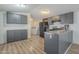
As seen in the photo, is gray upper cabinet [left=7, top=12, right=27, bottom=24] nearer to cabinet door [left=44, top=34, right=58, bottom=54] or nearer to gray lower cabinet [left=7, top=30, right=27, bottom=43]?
gray lower cabinet [left=7, top=30, right=27, bottom=43]

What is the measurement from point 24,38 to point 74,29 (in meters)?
2.24

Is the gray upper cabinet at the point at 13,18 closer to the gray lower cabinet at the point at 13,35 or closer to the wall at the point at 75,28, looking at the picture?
the gray lower cabinet at the point at 13,35

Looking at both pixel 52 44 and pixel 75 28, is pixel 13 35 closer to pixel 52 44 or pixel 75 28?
pixel 52 44

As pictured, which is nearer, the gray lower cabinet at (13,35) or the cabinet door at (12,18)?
the cabinet door at (12,18)

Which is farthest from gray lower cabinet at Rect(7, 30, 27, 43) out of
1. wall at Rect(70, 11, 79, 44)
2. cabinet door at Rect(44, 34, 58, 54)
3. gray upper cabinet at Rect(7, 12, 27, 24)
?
wall at Rect(70, 11, 79, 44)

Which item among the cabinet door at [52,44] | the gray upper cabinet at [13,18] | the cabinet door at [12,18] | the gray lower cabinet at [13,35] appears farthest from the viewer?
the gray lower cabinet at [13,35]

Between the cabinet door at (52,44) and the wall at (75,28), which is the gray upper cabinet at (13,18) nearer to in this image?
the cabinet door at (52,44)

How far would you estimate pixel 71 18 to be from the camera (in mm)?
4160

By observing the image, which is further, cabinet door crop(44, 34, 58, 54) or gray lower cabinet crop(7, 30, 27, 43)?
gray lower cabinet crop(7, 30, 27, 43)

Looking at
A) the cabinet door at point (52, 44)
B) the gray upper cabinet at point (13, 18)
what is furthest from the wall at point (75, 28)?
the gray upper cabinet at point (13, 18)

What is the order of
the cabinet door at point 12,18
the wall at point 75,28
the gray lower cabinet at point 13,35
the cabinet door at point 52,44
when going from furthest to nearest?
the wall at point 75,28, the gray lower cabinet at point 13,35, the cabinet door at point 12,18, the cabinet door at point 52,44

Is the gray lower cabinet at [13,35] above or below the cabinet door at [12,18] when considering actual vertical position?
below

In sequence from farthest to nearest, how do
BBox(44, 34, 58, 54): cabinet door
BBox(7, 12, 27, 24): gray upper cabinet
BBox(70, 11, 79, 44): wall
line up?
BBox(70, 11, 79, 44): wall, BBox(7, 12, 27, 24): gray upper cabinet, BBox(44, 34, 58, 54): cabinet door
